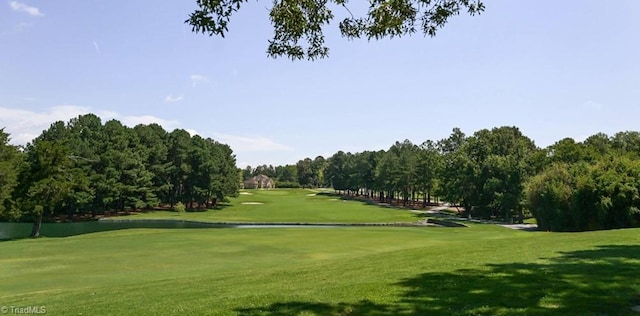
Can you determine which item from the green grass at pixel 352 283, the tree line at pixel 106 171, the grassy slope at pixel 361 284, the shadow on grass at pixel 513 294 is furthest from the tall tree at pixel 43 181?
the shadow on grass at pixel 513 294

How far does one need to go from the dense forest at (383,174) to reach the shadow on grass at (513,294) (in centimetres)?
2715

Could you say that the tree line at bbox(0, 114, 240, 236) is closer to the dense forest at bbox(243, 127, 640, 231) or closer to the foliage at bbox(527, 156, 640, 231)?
the dense forest at bbox(243, 127, 640, 231)

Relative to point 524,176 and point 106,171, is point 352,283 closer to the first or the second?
point 524,176

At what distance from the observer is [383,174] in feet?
382

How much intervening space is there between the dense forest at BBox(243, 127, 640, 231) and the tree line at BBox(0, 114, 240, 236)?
142 feet

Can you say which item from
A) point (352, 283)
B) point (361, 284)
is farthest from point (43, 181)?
point (361, 284)

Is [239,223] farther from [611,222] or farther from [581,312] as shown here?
[581,312]

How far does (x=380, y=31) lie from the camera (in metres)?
9.37

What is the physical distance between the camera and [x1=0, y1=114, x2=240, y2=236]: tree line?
151ft

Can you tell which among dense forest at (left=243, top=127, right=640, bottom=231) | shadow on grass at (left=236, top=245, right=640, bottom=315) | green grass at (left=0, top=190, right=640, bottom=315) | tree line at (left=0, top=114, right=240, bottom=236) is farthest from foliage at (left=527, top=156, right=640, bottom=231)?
tree line at (left=0, top=114, right=240, bottom=236)

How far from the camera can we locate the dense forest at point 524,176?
117ft

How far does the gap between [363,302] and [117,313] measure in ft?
19.3

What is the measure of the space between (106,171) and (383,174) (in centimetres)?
6501

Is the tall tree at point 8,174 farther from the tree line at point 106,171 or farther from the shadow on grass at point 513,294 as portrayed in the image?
the shadow on grass at point 513,294
